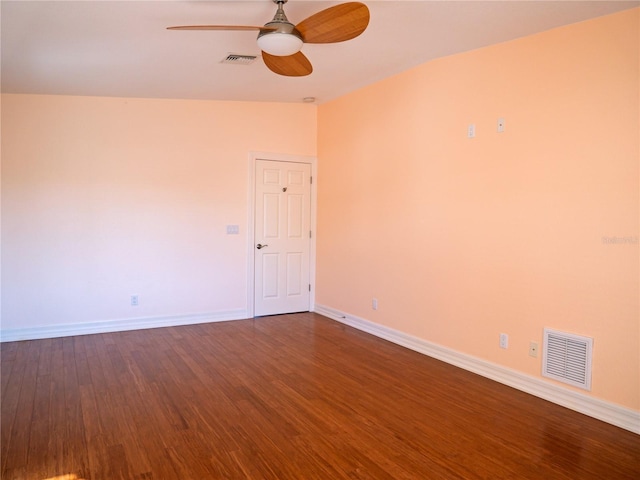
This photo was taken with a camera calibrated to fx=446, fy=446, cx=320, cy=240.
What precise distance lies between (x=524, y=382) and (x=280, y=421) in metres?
1.91

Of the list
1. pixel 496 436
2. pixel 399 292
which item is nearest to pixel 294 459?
pixel 496 436

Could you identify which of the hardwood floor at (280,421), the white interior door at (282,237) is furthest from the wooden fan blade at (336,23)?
the white interior door at (282,237)

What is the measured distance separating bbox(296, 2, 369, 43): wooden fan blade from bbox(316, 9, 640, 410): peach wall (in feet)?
5.18

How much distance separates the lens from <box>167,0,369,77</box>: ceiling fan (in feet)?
8.09

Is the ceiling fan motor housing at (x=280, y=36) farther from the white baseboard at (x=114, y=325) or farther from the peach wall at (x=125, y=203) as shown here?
the white baseboard at (x=114, y=325)

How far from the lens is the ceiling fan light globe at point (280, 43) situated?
2.68m

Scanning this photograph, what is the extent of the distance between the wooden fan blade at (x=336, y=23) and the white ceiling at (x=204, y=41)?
26 cm

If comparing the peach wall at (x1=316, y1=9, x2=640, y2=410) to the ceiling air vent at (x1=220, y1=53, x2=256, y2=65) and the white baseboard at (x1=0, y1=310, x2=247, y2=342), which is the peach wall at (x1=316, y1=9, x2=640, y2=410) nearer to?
the ceiling air vent at (x1=220, y1=53, x2=256, y2=65)

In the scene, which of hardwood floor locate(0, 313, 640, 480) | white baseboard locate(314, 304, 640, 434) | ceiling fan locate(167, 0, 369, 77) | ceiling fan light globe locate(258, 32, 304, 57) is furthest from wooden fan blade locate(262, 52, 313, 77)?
white baseboard locate(314, 304, 640, 434)

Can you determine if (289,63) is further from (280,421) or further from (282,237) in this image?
(282,237)

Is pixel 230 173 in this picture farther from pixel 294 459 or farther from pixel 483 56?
pixel 294 459

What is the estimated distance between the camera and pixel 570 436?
8.99 ft

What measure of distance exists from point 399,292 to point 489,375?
4.13 feet

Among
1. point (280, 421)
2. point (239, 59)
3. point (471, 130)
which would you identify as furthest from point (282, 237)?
point (280, 421)
